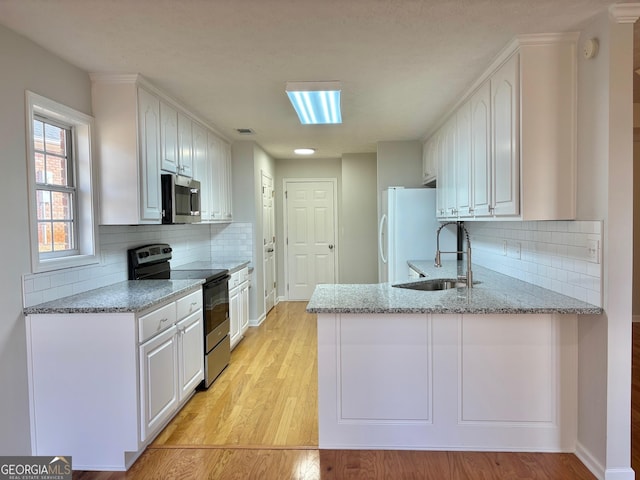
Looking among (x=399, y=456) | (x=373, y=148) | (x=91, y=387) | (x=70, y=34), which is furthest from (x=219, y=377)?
(x=373, y=148)

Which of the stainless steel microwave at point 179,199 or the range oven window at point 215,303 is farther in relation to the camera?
the range oven window at point 215,303

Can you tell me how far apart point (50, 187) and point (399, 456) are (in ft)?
8.51

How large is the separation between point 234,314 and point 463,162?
2.64 meters

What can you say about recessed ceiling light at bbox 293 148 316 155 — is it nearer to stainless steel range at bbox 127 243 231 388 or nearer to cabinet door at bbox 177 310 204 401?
stainless steel range at bbox 127 243 231 388

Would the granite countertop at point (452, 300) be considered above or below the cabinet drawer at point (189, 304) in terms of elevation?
above

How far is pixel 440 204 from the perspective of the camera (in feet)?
13.4

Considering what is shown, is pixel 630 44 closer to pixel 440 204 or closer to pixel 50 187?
pixel 440 204

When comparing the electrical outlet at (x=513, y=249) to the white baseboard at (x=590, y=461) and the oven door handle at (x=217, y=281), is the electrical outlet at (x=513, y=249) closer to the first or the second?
the white baseboard at (x=590, y=461)

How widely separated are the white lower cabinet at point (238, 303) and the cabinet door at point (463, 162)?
2280 mm

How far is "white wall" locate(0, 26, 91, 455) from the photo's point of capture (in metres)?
1.99

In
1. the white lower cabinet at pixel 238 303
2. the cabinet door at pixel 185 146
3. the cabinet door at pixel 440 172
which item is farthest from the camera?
the white lower cabinet at pixel 238 303

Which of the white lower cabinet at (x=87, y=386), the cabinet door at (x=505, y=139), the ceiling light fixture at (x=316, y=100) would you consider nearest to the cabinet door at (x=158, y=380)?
the white lower cabinet at (x=87, y=386)

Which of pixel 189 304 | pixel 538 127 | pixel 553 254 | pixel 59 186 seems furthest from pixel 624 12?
pixel 59 186

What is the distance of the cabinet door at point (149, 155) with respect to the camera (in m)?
2.75
